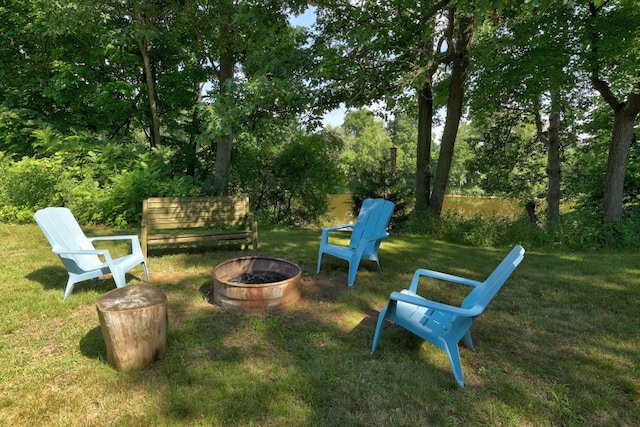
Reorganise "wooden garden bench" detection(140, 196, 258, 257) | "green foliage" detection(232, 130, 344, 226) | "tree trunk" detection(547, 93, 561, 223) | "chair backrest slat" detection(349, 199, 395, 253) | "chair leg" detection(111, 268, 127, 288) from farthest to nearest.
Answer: "green foliage" detection(232, 130, 344, 226) < "tree trunk" detection(547, 93, 561, 223) < "wooden garden bench" detection(140, 196, 258, 257) < "chair backrest slat" detection(349, 199, 395, 253) < "chair leg" detection(111, 268, 127, 288)

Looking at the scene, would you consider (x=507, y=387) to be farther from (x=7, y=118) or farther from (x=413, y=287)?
(x=7, y=118)

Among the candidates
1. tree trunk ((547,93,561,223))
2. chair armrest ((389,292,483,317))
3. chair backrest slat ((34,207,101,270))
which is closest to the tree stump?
chair backrest slat ((34,207,101,270))

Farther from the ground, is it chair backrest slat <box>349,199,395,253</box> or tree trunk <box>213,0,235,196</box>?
tree trunk <box>213,0,235,196</box>

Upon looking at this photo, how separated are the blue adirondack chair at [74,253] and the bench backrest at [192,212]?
1.03 metres

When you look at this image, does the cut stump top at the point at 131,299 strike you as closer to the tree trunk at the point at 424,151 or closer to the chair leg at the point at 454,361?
the chair leg at the point at 454,361

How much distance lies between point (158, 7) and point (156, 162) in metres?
4.30

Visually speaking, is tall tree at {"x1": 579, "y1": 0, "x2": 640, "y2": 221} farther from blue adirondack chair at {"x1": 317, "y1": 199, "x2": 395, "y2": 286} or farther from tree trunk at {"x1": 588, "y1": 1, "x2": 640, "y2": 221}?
blue adirondack chair at {"x1": 317, "y1": 199, "x2": 395, "y2": 286}

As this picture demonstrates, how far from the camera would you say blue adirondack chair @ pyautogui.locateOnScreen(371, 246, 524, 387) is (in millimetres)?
2225

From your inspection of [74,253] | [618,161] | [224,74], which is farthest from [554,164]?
[74,253]

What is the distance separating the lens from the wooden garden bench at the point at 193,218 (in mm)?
4988

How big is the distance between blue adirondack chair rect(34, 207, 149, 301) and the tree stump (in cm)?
102

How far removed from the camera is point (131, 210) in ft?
24.0

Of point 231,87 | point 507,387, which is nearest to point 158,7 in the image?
point 231,87

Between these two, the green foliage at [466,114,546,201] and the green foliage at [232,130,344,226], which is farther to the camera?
the green foliage at [466,114,546,201]
